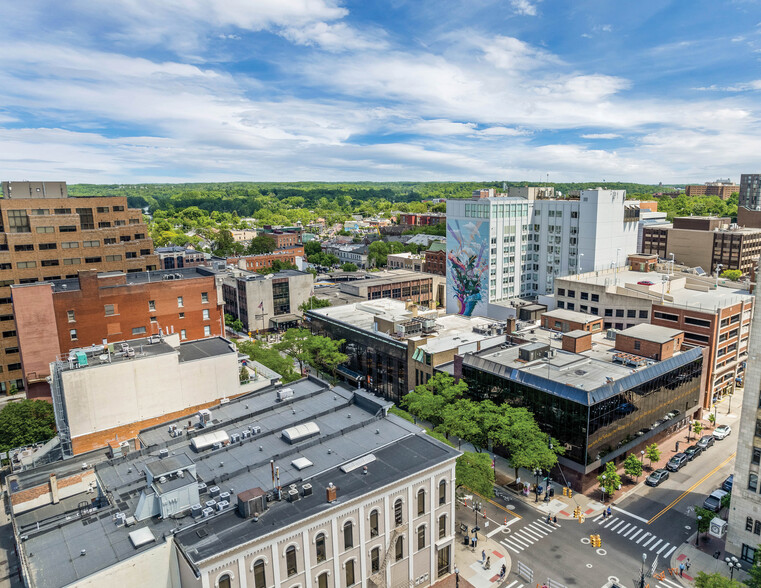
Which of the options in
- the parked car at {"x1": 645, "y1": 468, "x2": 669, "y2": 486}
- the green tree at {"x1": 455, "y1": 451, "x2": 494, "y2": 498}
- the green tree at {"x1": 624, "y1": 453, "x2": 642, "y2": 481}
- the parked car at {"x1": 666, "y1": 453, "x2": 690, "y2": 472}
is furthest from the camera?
the parked car at {"x1": 666, "y1": 453, "x2": 690, "y2": 472}

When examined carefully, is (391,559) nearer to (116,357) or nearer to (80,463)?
(80,463)

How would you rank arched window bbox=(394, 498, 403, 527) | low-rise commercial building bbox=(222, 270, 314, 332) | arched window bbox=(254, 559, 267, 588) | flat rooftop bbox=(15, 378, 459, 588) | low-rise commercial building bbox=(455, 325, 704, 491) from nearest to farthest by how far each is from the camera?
1. arched window bbox=(254, 559, 267, 588)
2. flat rooftop bbox=(15, 378, 459, 588)
3. arched window bbox=(394, 498, 403, 527)
4. low-rise commercial building bbox=(455, 325, 704, 491)
5. low-rise commercial building bbox=(222, 270, 314, 332)

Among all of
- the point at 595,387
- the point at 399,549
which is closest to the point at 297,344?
the point at 595,387

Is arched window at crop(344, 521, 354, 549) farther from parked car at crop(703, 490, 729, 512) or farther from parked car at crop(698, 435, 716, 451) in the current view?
parked car at crop(698, 435, 716, 451)

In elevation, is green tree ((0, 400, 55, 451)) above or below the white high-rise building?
below

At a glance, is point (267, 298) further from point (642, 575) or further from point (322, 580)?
point (642, 575)

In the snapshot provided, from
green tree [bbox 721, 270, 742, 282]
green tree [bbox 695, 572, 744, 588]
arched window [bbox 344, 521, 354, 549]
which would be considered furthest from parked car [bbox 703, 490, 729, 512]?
green tree [bbox 721, 270, 742, 282]

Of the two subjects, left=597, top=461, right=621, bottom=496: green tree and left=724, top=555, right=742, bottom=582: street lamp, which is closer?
left=724, top=555, right=742, bottom=582: street lamp
